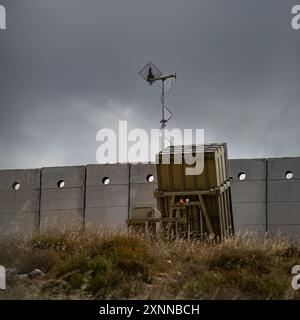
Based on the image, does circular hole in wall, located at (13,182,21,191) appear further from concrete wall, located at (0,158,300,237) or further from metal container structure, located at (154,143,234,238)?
metal container structure, located at (154,143,234,238)

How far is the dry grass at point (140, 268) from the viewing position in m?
7.00

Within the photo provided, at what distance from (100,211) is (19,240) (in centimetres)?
775

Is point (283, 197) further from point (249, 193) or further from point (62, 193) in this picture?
point (62, 193)

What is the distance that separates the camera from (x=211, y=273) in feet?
25.4

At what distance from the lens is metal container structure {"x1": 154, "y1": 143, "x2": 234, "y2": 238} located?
11773 millimetres

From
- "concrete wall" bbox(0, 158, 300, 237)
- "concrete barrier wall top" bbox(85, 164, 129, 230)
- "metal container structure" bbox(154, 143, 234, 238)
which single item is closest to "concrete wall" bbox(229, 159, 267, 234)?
"concrete wall" bbox(0, 158, 300, 237)

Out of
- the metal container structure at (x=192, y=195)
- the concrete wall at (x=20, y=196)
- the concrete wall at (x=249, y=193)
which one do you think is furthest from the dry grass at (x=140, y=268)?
the concrete wall at (x=20, y=196)

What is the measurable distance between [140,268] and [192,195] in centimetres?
408

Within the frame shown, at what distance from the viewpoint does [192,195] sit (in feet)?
39.1

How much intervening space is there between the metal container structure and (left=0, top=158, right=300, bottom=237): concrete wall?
12.7 feet

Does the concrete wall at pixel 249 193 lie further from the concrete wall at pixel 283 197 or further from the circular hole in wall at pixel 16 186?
the circular hole in wall at pixel 16 186

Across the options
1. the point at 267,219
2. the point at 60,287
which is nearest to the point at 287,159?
the point at 267,219

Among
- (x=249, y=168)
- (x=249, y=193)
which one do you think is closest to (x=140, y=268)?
(x=249, y=193)

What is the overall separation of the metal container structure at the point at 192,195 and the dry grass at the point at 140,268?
5.89 ft
